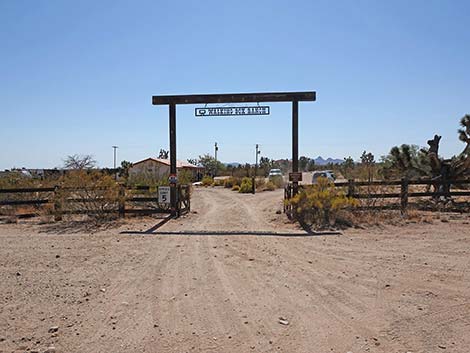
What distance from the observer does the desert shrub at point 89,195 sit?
14969mm

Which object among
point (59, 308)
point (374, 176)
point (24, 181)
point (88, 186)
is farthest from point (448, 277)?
point (24, 181)

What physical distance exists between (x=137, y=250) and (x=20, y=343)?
513cm

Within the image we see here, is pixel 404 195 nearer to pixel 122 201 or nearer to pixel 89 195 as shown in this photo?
pixel 122 201

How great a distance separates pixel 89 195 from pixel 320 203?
8170mm

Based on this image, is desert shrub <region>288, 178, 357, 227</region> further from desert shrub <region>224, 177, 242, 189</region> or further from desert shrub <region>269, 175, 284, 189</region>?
desert shrub <region>224, 177, 242, 189</region>

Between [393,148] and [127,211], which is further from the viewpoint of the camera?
[393,148]

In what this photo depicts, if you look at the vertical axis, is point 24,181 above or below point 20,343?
above

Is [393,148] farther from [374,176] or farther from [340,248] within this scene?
[340,248]

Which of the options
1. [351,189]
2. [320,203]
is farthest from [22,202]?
[351,189]

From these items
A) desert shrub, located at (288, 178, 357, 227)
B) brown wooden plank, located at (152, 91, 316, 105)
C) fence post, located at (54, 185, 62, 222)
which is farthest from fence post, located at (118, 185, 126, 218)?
desert shrub, located at (288, 178, 357, 227)

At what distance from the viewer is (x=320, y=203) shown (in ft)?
45.3

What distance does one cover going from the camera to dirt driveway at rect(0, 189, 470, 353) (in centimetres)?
471

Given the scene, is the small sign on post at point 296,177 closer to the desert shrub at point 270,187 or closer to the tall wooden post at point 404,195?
the tall wooden post at point 404,195

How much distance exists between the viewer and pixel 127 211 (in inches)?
615
